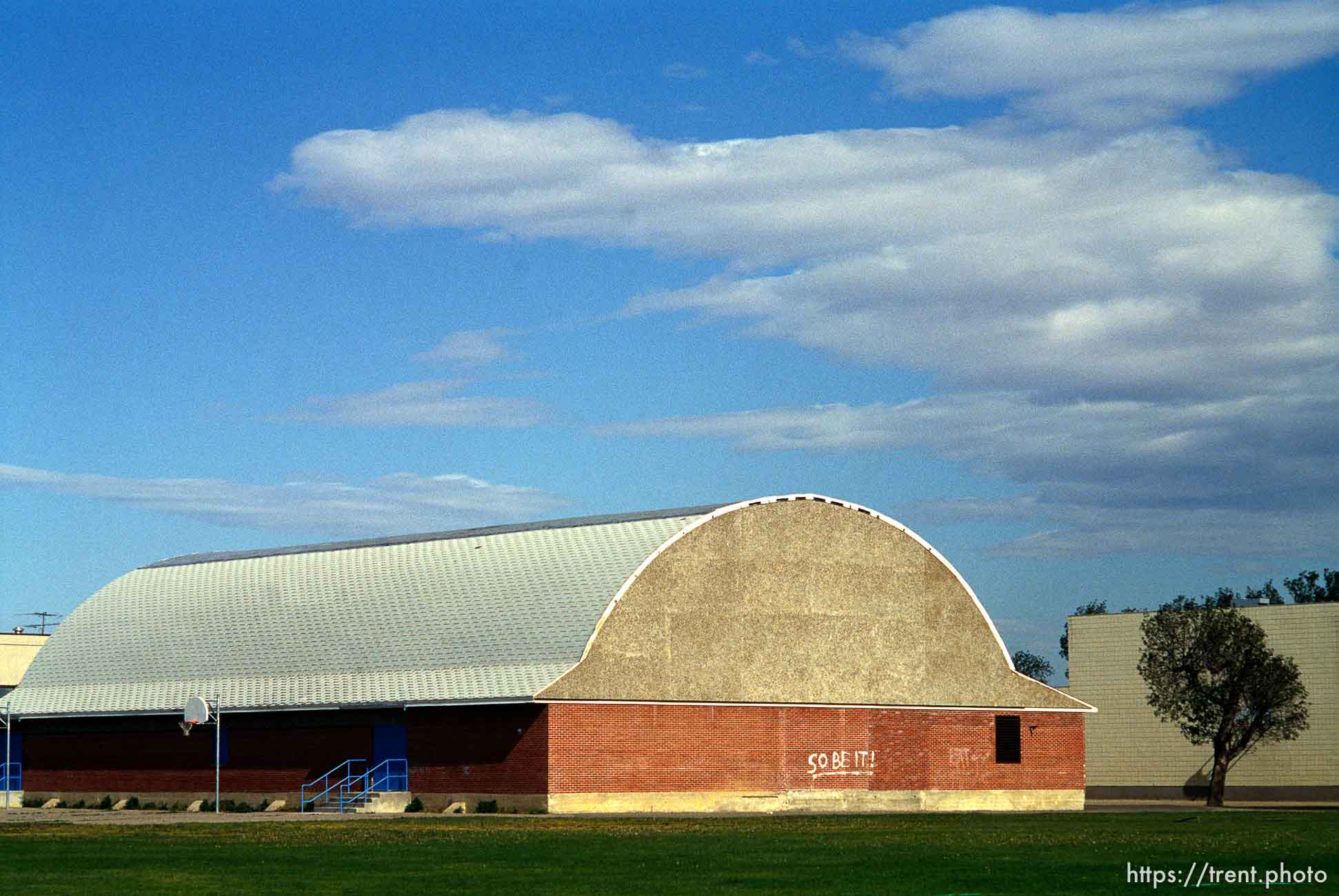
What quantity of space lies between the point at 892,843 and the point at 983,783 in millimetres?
25276

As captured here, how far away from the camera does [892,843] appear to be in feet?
111

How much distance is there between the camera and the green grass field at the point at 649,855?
24500mm

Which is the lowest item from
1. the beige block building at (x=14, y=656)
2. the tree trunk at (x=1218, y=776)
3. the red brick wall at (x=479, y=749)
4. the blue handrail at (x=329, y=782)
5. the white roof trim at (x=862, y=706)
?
the tree trunk at (x=1218, y=776)

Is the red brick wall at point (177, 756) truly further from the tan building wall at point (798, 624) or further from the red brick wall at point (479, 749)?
the tan building wall at point (798, 624)

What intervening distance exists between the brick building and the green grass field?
5596 mm

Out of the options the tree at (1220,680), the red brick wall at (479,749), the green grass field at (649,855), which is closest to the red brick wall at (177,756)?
the red brick wall at (479,749)

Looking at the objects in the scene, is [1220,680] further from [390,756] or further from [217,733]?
[217,733]

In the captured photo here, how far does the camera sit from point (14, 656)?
9100 centimetres

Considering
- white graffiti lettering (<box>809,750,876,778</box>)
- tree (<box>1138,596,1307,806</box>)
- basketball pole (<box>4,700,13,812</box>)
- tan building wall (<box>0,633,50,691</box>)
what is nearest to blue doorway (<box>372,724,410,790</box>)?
white graffiti lettering (<box>809,750,876,778</box>)

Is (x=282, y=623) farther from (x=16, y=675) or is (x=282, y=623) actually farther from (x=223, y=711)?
(x=16, y=675)

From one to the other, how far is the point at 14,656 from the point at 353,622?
133ft

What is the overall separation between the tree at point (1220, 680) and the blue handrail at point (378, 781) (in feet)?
102

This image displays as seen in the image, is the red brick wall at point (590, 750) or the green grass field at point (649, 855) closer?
the green grass field at point (649, 855)

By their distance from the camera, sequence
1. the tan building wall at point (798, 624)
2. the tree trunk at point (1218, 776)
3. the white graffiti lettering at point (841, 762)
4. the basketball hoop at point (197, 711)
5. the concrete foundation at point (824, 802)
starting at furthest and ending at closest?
the tree trunk at point (1218, 776), the white graffiti lettering at point (841, 762), the basketball hoop at point (197, 711), the tan building wall at point (798, 624), the concrete foundation at point (824, 802)
